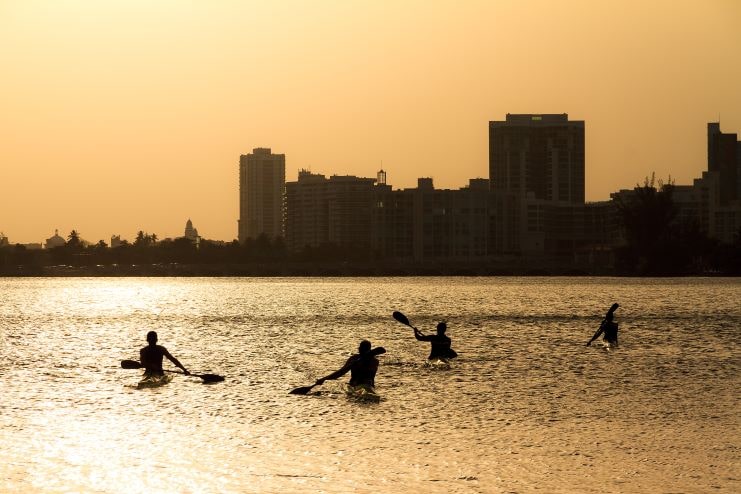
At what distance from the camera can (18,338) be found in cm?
8369

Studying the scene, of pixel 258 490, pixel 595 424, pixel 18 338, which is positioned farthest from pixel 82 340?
pixel 258 490

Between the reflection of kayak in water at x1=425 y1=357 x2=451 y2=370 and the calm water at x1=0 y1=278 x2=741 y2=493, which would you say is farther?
the reflection of kayak in water at x1=425 y1=357 x2=451 y2=370

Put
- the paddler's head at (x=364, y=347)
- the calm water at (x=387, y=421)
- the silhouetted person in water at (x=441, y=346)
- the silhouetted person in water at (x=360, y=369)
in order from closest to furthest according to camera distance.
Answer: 1. the calm water at (x=387, y=421)
2. the paddler's head at (x=364, y=347)
3. the silhouetted person in water at (x=360, y=369)
4. the silhouetted person in water at (x=441, y=346)

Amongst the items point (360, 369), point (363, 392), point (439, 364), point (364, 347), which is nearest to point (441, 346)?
point (439, 364)

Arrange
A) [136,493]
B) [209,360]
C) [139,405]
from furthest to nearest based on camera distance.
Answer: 1. [209,360]
2. [139,405]
3. [136,493]

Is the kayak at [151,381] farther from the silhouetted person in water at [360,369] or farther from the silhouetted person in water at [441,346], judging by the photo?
the silhouetted person in water at [441,346]

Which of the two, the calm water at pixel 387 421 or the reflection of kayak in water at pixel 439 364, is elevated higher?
the reflection of kayak in water at pixel 439 364

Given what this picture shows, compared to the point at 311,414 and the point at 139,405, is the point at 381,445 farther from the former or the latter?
the point at 139,405

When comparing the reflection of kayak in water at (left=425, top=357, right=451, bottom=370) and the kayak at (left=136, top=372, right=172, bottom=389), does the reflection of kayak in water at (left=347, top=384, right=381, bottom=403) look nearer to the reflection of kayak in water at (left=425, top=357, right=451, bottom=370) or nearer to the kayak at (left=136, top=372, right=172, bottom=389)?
the kayak at (left=136, top=372, right=172, bottom=389)

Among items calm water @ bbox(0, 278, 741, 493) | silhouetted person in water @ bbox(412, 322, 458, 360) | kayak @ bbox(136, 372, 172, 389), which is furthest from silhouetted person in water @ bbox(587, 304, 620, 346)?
kayak @ bbox(136, 372, 172, 389)

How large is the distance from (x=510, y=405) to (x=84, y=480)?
18.2m

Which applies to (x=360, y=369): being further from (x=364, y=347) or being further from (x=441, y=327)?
(x=441, y=327)

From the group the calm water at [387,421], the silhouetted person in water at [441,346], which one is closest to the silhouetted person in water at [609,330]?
the calm water at [387,421]

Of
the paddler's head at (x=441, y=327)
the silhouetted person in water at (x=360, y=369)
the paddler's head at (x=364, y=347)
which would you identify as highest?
the paddler's head at (x=441, y=327)
